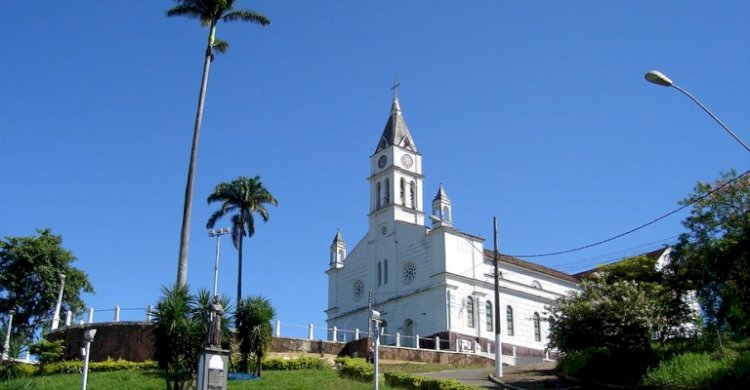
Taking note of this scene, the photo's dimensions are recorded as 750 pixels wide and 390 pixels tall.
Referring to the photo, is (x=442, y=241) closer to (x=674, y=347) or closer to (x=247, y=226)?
(x=247, y=226)

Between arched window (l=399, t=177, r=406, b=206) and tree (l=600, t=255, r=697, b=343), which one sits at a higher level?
arched window (l=399, t=177, r=406, b=206)

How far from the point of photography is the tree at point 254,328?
33.4 meters

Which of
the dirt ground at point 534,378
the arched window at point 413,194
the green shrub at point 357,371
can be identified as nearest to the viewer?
the dirt ground at point 534,378

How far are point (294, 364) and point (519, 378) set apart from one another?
1006 cm

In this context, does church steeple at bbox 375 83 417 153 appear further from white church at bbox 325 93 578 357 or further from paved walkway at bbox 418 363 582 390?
paved walkway at bbox 418 363 582 390

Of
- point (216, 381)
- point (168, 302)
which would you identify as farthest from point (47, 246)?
point (216, 381)

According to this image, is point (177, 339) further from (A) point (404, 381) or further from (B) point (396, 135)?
(B) point (396, 135)

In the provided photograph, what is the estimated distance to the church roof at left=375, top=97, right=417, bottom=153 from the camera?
2498 inches

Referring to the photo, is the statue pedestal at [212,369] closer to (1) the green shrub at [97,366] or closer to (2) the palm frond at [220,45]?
(1) the green shrub at [97,366]

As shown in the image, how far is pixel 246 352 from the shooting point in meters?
33.6

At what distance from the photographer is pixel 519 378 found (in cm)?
3384

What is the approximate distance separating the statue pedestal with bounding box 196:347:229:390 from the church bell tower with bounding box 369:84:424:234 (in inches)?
1454

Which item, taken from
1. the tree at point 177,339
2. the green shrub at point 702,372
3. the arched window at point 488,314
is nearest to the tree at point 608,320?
the green shrub at point 702,372

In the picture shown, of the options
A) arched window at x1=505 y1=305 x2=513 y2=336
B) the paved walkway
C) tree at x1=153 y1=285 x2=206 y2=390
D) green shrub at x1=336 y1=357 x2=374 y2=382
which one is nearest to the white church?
arched window at x1=505 y1=305 x2=513 y2=336
